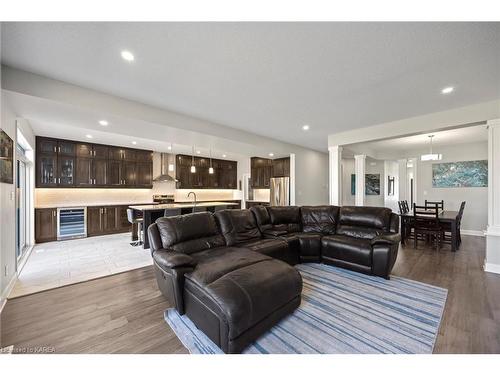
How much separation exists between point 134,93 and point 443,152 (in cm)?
863

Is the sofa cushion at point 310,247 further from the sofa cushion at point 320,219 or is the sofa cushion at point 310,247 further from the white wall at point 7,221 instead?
the white wall at point 7,221

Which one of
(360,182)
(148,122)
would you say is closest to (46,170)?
(148,122)

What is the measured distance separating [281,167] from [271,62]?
480cm

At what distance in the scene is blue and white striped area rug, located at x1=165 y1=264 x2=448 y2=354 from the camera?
1686mm

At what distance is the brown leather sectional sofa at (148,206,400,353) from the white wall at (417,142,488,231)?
15.6 feet

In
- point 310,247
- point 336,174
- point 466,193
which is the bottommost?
point 310,247

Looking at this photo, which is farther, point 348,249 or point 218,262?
point 348,249

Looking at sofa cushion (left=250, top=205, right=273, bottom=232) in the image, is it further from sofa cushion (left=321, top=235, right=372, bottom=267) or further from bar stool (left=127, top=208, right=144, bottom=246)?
bar stool (left=127, top=208, right=144, bottom=246)

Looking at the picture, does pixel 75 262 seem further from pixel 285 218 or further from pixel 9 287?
pixel 285 218

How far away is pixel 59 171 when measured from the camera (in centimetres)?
539

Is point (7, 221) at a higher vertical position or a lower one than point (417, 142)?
lower

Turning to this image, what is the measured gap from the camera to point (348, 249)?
3215mm

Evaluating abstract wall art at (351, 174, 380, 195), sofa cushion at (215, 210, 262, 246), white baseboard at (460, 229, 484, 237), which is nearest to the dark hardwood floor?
sofa cushion at (215, 210, 262, 246)
